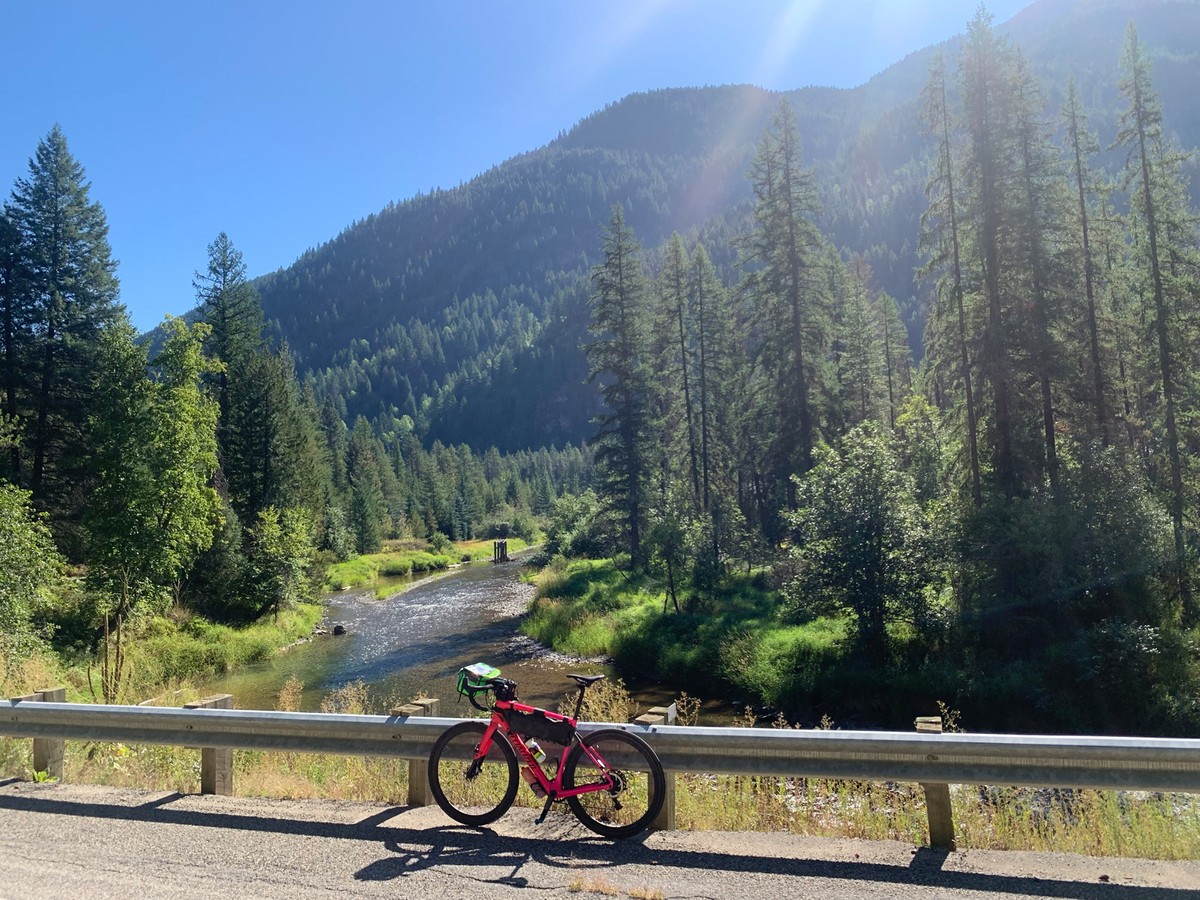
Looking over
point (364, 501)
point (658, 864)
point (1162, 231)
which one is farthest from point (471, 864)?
point (364, 501)

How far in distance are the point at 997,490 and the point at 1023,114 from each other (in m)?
11.0

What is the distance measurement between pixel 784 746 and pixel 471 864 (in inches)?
83.3

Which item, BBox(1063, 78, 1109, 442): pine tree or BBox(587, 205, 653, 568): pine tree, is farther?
BBox(587, 205, 653, 568): pine tree

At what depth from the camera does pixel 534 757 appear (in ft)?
18.9

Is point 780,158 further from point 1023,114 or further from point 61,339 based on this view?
point 61,339

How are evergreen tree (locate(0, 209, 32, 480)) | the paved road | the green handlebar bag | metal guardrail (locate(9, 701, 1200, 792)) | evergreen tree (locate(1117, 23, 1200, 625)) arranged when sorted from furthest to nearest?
evergreen tree (locate(0, 209, 32, 480)), evergreen tree (locate(1117, 23, 1200, 625)), the green handlebar bag, metal guardrail (locate(9, 701, 1200, 792)), the paved road

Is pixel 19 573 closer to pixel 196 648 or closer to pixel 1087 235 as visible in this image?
pixel 196 648

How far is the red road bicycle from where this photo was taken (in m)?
5.50

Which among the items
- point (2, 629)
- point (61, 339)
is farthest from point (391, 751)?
point (61, 339)

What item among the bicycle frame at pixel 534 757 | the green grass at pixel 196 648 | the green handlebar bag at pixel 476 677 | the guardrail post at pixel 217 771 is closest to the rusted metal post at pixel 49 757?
the guardrail post at pixel 217 771

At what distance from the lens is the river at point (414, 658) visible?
2070 centimetres

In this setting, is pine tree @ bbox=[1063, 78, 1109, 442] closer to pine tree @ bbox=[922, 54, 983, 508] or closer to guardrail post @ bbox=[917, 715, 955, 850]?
pine tree @ bbox=[922, 54, 983, 508]

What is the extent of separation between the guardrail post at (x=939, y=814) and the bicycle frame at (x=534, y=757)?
6.73ft

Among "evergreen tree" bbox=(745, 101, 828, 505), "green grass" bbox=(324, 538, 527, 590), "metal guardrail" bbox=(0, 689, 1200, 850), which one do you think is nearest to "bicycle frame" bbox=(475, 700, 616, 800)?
"metal guardrail" bbox=(0, 689, 1200, 850)
